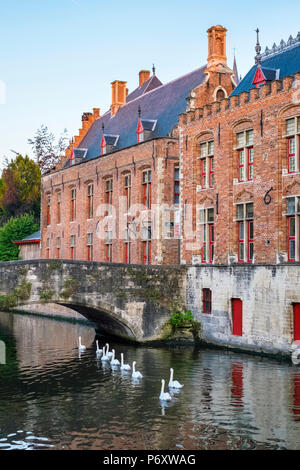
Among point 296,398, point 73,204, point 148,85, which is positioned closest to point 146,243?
point 73,204

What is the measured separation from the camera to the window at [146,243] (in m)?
26.5

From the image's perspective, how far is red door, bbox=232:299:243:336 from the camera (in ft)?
67.3

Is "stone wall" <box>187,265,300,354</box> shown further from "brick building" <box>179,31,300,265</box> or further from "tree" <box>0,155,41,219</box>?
"tree" <box>0,155,41,219</box>

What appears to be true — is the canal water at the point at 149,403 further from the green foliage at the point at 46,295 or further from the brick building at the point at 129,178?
the brick building at the point at 129,178

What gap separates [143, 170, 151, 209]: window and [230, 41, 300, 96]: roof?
600 centimetres

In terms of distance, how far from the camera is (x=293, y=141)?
18859mm

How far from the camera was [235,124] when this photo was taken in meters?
21.1

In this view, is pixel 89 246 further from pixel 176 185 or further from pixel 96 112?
pixel 96 112

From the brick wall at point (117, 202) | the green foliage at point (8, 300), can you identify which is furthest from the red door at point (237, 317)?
the green foliage at point (8, 300)

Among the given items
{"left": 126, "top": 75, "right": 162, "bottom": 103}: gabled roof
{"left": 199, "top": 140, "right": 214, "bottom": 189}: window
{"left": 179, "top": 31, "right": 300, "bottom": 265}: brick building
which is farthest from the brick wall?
{"left": 126, "top": 75, "right": 162, "bottom": 103}: gabled roof

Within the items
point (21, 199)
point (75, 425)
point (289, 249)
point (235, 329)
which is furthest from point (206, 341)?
point (21, 199)

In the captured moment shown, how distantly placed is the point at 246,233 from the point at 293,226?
7.46ft

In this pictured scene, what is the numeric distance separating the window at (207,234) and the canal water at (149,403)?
3.69 meters
